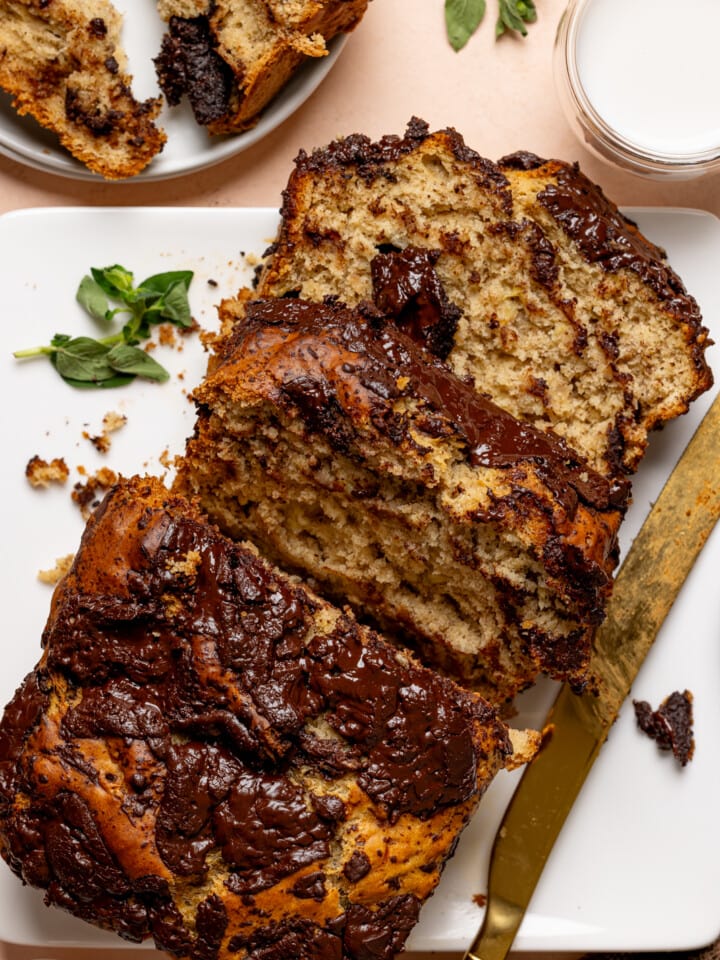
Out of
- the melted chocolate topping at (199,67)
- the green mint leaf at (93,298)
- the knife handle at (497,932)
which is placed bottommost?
the knife handle at (497,932)

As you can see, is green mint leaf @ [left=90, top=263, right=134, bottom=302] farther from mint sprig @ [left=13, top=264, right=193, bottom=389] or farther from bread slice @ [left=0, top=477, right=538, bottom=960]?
bread slice @ [left=0, top=477, right=538, bottom=960]

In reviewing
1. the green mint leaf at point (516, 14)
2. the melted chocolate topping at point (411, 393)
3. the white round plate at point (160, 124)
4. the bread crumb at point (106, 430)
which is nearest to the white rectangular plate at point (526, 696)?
the bread crumb at point (106, 430)

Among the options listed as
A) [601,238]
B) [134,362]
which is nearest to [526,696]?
[601,238]

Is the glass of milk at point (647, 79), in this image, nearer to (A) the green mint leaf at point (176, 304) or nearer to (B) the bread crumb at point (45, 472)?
(A) the green mint leaf at point (176, 304)

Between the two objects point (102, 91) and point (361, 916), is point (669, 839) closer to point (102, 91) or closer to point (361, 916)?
point (361, 916)

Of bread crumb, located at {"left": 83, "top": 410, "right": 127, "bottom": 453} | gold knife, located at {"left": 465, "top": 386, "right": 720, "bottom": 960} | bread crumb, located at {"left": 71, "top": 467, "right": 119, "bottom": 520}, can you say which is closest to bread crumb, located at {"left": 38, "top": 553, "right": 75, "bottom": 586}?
bread crumb, located at {"left": 71, "top": 467, "right": 119, "bottom": 520}

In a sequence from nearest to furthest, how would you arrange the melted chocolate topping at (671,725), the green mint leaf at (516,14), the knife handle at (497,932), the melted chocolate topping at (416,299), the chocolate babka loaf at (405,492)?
the chocolate babka loaf at (405,492)
the melted chocolate topping at (416,299)
the knife handle at (497,932)
the melted chocolate topping at (671,725)
the green mint leaf at (516,14)

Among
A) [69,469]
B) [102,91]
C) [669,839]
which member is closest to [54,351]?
[69,469]
